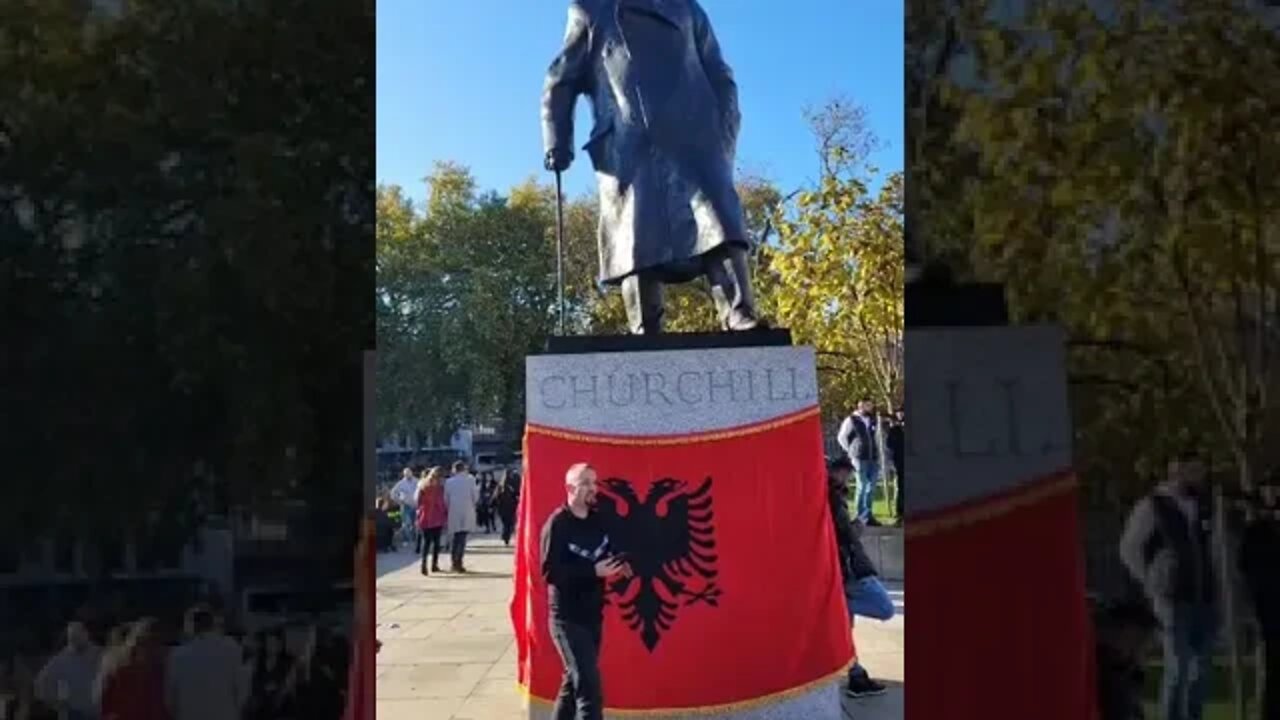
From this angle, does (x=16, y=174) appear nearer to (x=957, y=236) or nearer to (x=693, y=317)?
(x=957, y=236)

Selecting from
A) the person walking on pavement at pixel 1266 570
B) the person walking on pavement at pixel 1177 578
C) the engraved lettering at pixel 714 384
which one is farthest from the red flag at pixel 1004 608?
the engraved lettering at pixel 714 384

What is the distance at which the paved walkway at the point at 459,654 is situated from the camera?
5805 mm

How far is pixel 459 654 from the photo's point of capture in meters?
7.18

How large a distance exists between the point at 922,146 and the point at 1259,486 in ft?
6.58

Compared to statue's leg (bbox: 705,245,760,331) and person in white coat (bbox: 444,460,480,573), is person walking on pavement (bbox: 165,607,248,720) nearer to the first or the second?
statue's leg (bbox: 705,245,760,331)

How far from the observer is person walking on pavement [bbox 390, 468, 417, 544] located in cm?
1595

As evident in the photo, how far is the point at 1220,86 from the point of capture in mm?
5133

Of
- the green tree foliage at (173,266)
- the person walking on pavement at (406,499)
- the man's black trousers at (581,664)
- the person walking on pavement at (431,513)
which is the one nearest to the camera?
the man's black trousers at (581,664)

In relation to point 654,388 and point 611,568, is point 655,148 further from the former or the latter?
point 611,568

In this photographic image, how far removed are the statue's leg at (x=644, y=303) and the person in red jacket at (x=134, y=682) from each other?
97.0 inches

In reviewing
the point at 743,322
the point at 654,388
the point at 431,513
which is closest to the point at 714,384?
the point at 654,388

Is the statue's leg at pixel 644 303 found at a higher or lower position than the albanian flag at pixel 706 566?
higher

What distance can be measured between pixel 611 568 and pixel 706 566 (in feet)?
1.48

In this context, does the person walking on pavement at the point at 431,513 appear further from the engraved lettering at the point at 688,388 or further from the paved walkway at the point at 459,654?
the engraved lettering at the point at 688,388
